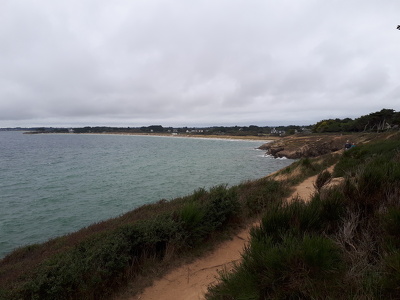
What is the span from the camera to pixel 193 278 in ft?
15.9

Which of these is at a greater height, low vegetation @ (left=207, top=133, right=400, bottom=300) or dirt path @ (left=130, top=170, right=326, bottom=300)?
low vegetation @ (left=207, top=133, right=400, bottom=300)

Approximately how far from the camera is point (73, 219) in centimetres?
1442

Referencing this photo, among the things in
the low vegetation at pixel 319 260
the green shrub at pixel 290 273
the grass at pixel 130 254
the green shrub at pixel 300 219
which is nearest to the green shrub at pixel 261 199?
the grass at pixel 130 254

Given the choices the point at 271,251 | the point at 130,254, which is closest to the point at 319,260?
the point at 271,251

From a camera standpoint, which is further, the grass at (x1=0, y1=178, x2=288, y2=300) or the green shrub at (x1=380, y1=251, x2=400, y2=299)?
the grass at (x1=0, y1=178, x2=288, y2=300)

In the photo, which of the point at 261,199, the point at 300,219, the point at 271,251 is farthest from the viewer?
the point at 261,199

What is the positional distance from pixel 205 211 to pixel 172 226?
1.10 meters

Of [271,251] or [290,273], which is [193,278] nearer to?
[271,251]

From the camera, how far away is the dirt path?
4.37 m

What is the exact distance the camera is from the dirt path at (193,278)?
4.37 metres

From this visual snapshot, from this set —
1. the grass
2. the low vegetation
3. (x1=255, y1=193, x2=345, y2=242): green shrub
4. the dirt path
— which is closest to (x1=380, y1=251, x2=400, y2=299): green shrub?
the low vegetation

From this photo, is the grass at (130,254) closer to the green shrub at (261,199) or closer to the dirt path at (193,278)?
the green shrub at (261,199)

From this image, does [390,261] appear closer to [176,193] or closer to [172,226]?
[172,226]

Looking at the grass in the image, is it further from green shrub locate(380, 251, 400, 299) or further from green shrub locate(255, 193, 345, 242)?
green shrub locate(380, 251, 400, 299)
